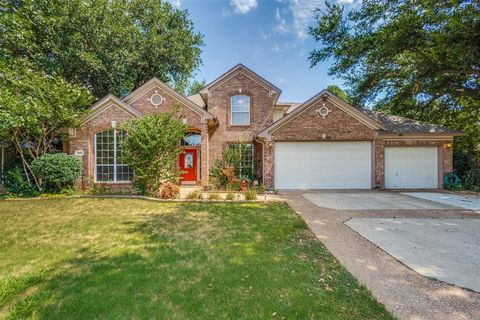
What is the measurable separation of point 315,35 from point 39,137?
16110mm

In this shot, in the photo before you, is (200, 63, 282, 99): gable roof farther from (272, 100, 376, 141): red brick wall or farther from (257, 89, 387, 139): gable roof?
(272, 100, 376, 141): red brick wall

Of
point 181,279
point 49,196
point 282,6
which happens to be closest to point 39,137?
point 49,196

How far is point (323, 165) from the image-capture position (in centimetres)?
1269

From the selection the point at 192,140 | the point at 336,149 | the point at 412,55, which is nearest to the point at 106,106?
the point at 192,140

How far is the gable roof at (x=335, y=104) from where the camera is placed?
12.6m

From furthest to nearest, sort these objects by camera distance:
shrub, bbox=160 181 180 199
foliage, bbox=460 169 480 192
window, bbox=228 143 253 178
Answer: window, bbox=228 143 253 178, foliage, bbox=460 169 480 192, shrub, bbox=160 181 180 199

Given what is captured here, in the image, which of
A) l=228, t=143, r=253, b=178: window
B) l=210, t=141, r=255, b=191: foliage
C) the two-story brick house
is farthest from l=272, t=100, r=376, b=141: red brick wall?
l=210, t=141, r=255, b=191: foliage

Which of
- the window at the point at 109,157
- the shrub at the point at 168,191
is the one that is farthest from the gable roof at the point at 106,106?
the shrub at the point at 168,191

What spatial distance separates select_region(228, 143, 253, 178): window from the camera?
14.4 metres

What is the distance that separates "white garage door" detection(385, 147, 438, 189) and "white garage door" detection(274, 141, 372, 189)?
3.94ft

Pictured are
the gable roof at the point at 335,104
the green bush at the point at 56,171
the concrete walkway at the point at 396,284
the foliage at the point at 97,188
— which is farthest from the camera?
the gable roof at the point at 335,104

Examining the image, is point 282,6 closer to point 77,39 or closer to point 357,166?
point 357,166

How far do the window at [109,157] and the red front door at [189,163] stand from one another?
342cm

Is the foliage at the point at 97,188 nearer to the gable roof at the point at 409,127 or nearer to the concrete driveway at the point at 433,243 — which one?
the concrete driveway at the point at 433,243
